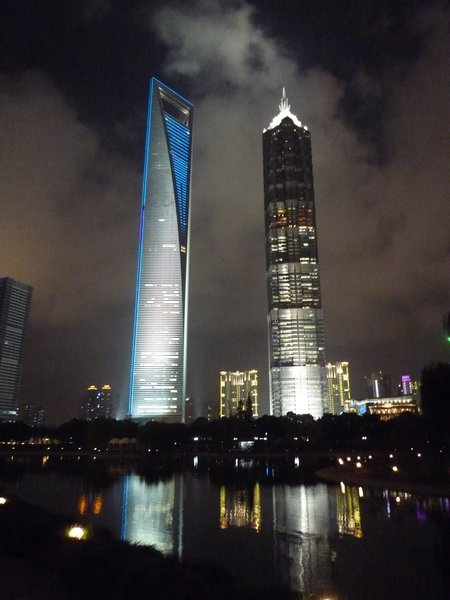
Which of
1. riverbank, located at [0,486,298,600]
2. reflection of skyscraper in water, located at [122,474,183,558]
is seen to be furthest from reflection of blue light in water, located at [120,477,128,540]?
riverbank, located at [0,486,298,600]

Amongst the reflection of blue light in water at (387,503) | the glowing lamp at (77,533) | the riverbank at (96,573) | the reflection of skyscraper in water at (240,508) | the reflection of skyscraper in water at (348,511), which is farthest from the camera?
the reflection of blue light in water at (387,503)

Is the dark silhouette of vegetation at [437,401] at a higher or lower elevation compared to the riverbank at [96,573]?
higher

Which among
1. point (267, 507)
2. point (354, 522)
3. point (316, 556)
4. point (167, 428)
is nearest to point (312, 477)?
point (267, 507)

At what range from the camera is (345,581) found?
18672mm

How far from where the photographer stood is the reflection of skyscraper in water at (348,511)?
1120 inches

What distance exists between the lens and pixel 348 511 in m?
34.9

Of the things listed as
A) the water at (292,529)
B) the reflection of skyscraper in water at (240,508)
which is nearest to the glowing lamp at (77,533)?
the water at (292,529)

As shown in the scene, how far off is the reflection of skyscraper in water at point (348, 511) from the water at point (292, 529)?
3.0 inches

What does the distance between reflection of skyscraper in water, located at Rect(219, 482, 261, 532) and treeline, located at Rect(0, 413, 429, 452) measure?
8747 centimetres

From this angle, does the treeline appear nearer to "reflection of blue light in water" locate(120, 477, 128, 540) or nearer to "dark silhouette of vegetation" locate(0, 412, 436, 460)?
"dark silhouette of vegetation" locate(0, 412, 436, 460)

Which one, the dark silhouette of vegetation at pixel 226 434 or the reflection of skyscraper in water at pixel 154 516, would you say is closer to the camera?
the reflection of skyscraper in water at pixel 154 516

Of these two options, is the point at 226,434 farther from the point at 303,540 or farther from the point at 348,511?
the point at 303,540

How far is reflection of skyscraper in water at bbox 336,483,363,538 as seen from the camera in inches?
1120

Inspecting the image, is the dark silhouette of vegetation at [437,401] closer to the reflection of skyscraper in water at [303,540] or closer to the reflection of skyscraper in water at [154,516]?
the reflection of skyscraper in water at [303,540]
